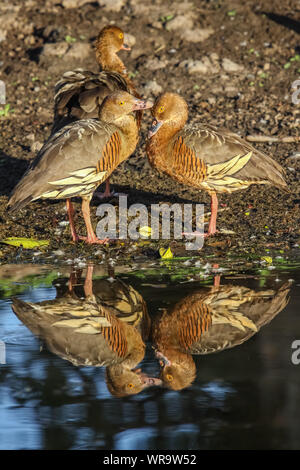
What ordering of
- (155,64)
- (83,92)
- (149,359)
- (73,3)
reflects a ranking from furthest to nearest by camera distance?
1. (73,3)
2. (155,64)
3. (83,92)
4. (149,359)

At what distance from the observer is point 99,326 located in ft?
19.3

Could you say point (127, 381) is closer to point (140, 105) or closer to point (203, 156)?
point (203, 156)

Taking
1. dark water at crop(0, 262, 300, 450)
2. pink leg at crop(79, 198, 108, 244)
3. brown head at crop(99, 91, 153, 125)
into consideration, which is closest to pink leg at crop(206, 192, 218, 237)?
dark water at crop(0, 262, 300, 450)

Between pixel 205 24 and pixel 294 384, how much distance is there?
376 inches

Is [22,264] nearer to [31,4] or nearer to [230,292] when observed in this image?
[230,292]

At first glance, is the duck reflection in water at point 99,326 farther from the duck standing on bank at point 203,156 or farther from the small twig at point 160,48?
the small twig at point 160,48

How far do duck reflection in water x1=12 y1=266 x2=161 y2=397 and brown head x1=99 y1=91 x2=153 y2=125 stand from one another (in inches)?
84.3

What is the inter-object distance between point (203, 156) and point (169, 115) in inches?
24.0

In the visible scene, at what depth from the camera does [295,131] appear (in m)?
10.9

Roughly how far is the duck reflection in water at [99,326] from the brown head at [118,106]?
2141 millimetres

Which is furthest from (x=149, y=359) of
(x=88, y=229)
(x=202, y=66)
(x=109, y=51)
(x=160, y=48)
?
(x=160, y=48)

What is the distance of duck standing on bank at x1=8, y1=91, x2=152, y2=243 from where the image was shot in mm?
7660
